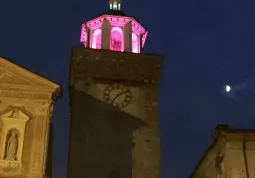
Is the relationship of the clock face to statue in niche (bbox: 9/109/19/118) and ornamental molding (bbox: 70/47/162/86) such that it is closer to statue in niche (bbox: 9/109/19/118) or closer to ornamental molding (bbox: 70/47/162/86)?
ornamental molding (bbox: 70/47/162/86)

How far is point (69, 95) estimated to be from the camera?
30.1 meters

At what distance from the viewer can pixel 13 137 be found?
837 inches

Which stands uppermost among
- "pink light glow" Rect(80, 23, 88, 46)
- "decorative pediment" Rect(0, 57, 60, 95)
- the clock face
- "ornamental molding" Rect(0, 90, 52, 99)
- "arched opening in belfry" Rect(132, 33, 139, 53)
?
"pink light glow" Rect(80, 23, 88, 46)

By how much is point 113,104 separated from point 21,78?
7.36 metres

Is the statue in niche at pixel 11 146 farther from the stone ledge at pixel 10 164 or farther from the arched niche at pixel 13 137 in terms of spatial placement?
the stone ledge at pixel 10 164

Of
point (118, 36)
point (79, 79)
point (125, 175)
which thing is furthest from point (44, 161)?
point (118, 36)

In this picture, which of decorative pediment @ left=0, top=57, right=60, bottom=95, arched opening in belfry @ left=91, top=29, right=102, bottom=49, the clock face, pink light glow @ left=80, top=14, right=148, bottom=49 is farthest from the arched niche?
arched opening in belfry @ left=91, top=29, right=102, bottom=49

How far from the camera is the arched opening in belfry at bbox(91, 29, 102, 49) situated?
3188 cm

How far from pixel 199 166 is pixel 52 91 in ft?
26.5

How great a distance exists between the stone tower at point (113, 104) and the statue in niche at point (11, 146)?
228 inches

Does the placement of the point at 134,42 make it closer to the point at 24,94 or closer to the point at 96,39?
the point at 96,39

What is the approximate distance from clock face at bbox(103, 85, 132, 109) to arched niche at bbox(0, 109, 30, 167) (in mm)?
7870

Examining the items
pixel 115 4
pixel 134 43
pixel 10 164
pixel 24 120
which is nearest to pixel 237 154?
pixel 24 120

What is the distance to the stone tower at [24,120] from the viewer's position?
67.6ft
